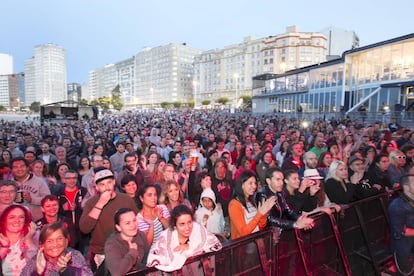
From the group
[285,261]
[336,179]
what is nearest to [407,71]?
[336,179]

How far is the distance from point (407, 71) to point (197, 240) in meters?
25.4

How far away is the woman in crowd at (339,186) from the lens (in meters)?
4.24

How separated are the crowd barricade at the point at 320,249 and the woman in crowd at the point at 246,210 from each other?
0.19 m

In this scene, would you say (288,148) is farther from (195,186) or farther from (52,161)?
(52,161)

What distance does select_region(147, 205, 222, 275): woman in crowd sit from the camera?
2433mm

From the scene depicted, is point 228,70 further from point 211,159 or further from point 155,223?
point 155,223

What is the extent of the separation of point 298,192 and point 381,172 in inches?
95.9

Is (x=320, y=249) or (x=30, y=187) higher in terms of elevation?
(x=30, y=187)

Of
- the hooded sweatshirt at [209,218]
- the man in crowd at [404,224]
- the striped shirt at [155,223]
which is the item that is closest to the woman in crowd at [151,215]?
the striped shirt at [155,223]

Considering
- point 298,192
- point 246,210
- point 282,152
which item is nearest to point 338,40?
point 282,152

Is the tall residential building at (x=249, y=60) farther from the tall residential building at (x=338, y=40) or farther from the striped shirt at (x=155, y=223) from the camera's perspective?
the striped shirt at (x=155, y=223)

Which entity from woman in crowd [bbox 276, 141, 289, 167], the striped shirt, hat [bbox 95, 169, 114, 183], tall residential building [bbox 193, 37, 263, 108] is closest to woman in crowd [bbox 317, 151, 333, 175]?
woman in crowd [bbox 276, 141, 289, 167]

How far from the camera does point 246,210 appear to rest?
3430mm

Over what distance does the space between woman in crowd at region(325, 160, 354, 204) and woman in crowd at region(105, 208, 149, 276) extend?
2.71m
